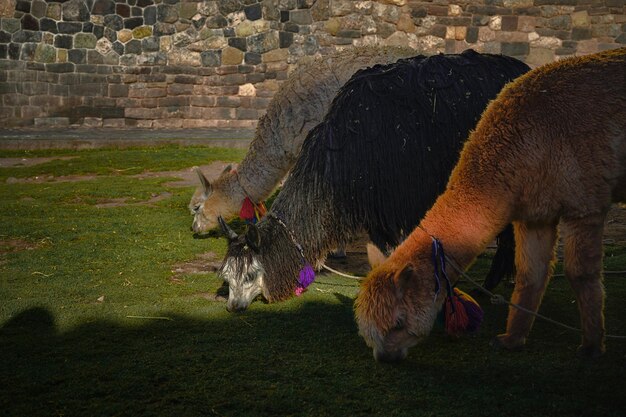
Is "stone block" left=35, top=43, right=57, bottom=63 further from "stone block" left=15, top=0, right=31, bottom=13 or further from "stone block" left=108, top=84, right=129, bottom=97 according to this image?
"stone block" left=108, top=84, right=129, bottom=97

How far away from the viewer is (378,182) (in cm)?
511

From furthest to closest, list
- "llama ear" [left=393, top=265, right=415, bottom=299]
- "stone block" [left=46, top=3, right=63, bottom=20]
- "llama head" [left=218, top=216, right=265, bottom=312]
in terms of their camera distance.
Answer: "stone block" [left=46, top=3, right=63, bottom=20] → "llama head" [left=218, top=216, right=265, bottom=312] → "llama ear" [left=393, top=265, right=415, bottom=299]

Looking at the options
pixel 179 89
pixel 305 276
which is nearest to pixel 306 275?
pixel 305 276

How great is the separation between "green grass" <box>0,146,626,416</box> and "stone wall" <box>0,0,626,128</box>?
10182 millimetres

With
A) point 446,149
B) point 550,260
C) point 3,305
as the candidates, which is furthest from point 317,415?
point 3,305

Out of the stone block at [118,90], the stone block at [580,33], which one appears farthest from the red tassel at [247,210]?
the stone block at [580,33]

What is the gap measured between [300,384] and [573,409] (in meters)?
1.37

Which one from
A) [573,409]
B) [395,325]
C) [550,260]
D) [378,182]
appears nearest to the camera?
[573,409]

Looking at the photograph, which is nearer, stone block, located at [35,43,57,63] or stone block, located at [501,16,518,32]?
stone block, located at [35,43,57,63]

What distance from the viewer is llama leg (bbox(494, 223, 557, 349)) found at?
4.40m

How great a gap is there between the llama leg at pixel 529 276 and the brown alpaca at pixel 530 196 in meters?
0.24

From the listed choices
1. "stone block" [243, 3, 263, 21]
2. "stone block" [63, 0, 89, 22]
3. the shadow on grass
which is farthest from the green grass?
"stone block" [63, 0, 89, 22]

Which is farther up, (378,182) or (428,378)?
(378,182)

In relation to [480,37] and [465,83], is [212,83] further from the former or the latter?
[465,83]
